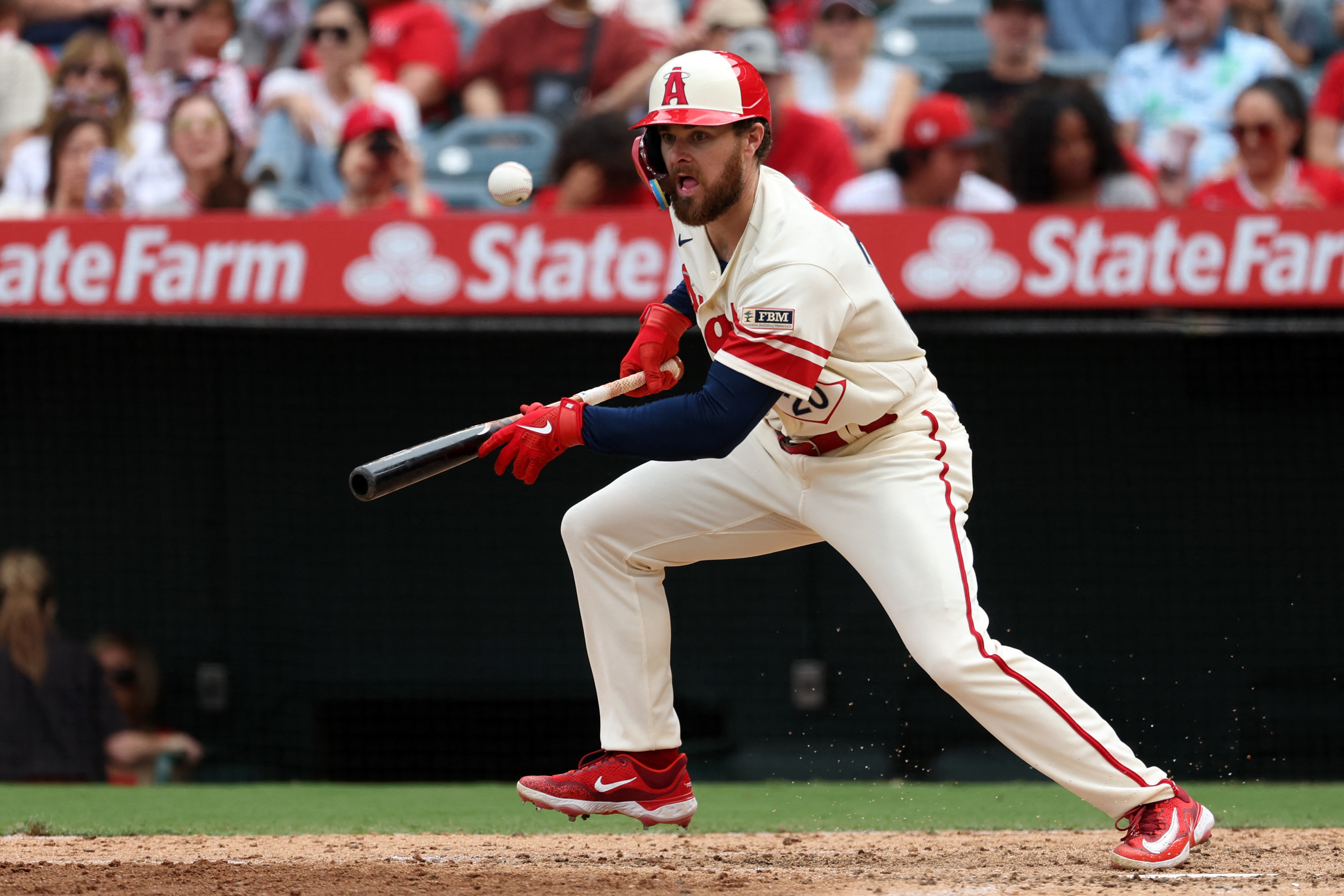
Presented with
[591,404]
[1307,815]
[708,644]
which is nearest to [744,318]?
[591,404]

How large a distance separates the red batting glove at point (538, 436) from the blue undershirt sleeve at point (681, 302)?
562mm

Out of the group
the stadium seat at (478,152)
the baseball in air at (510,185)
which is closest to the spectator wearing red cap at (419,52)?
the stadium seat at (478,152)

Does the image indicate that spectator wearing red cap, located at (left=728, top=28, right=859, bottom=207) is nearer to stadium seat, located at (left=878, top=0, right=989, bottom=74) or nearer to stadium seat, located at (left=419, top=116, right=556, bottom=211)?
stadium seat, located at (left=419, top=116, right=556, bottom=211)

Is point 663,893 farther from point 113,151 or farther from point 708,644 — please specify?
point 113,151

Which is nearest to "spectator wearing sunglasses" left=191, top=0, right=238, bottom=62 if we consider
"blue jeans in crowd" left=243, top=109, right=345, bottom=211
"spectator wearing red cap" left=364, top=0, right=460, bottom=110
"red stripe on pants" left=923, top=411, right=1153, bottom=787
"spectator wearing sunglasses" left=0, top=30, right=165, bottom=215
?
"spectator wearing sunglasses" left=0, top=30, right=165, bottom=215

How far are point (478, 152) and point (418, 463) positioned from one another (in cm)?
403

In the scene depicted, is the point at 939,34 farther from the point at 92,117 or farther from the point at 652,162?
the point at 652,162

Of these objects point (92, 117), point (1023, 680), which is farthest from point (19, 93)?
point (1023, 680)

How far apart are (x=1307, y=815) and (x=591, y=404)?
101 inches

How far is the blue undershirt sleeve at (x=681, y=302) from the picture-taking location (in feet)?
11.9

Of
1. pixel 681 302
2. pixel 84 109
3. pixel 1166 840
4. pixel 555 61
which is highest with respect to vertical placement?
pixel 555 61

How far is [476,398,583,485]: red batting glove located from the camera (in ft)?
10.1

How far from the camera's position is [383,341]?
6445 millimetres

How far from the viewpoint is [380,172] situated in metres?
6.30
